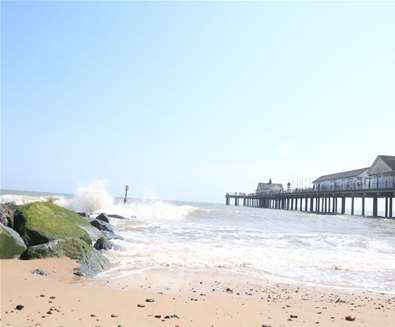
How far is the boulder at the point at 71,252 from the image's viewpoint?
30.5 feet

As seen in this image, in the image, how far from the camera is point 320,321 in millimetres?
A: 5840

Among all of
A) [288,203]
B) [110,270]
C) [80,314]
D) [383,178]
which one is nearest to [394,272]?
[110,270]

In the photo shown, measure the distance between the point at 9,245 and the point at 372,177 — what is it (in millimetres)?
64787

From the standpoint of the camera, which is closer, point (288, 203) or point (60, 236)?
point (60, 236)

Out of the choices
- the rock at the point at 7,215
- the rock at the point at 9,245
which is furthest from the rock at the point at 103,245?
the rock at the point at 9,245

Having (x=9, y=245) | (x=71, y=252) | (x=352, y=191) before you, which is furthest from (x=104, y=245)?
(x=352, y=191)

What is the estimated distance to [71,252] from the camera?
389 inches

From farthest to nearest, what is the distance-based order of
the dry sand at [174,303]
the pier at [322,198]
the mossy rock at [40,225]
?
the pier at [322,198] < the mossy rock at [40,225] < the dry sand at [174,303]

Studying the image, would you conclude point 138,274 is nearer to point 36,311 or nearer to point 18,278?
point 18,278

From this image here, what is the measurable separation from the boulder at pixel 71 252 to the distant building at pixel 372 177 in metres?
52.9

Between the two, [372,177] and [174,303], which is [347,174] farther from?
[174,303]

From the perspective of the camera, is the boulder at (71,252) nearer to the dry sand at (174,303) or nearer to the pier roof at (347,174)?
the dry sand at (174,303)

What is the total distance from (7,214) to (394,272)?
9.90 m

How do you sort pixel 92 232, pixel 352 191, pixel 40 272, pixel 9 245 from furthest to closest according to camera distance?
pixel 352 191
pixel 92 232
pixel 9 245
pixel 40 272
